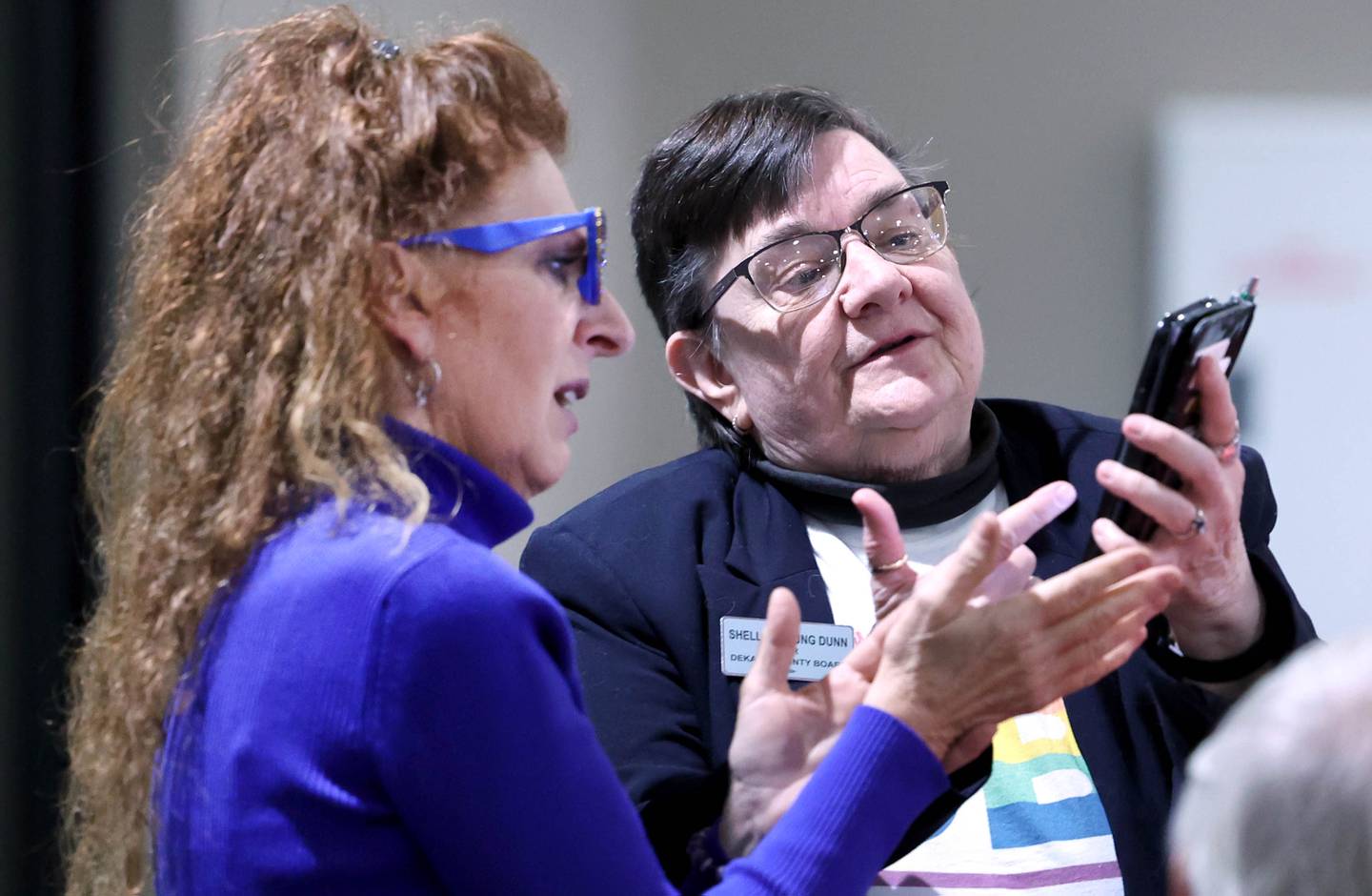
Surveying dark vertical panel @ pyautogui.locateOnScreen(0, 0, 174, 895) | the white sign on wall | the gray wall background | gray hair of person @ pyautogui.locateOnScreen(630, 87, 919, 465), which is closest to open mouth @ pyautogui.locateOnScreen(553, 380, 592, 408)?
gray hair of person @ pyautogui.locateOnScreen(630, 87, 919, 465)

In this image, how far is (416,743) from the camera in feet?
3.61

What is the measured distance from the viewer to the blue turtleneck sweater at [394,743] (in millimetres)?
1108

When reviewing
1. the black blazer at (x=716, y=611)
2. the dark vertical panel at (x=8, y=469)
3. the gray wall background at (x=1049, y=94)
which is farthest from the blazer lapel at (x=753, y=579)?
the dark vertical panel at (x=8, y=469)

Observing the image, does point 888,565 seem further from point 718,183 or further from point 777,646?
point 718,183

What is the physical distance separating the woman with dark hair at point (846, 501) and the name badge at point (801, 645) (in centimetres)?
2

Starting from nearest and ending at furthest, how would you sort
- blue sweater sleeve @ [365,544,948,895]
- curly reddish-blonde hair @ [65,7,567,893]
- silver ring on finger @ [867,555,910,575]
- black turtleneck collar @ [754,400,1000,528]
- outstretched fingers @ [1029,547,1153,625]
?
blue sweater sleeve @ [365,544,948,895] → curly reddish-blonde hair @ [65,7,567,893] → outstretched fingers @ [1029,547,1153,625] → silver ring on finger @ [867,555,910,575] → black turtleneck collar @ [754,400,1000,528]

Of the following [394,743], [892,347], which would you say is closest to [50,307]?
[892,347]

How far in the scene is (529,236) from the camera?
1373 millimetres

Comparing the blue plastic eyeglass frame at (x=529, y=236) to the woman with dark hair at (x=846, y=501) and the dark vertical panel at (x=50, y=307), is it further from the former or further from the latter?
the dark vertical panel at (x=50, y=307)

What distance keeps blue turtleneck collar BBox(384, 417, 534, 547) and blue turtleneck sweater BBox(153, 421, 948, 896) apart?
0.28 feet

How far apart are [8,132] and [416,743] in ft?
7.28

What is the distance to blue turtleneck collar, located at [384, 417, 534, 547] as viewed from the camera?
1.28 metres

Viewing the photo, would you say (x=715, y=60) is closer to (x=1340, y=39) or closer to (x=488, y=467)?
(x=1340, y=39)

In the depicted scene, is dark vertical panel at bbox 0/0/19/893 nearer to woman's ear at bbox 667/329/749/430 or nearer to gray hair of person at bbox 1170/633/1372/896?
woman's ear at bbox 667/329/749/430
